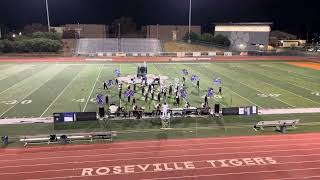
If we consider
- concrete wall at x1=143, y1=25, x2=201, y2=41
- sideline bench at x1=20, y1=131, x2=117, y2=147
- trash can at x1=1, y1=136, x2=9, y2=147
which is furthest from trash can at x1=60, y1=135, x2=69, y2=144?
concrete wall at x1=143, y1=25, x2=201, y2=41

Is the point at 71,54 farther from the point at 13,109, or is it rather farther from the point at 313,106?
the point at 313,106

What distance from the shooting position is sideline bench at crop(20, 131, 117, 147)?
1786 centimetres

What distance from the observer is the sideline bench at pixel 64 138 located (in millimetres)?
17862

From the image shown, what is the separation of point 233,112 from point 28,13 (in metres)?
91.6

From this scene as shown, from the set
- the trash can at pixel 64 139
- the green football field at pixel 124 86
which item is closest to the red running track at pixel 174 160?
the trash can at pixel 64 139

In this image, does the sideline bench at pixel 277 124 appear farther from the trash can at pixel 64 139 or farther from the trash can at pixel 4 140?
the trash can at pixel 4 140

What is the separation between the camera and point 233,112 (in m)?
22.8

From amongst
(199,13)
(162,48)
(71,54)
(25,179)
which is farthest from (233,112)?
(199,13)

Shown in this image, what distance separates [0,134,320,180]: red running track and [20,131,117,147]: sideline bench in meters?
0.70

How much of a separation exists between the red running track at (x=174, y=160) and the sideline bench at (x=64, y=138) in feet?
2.28

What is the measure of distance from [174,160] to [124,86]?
17.4 meters

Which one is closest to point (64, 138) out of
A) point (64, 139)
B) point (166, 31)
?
point (64, 139)

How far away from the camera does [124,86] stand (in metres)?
32.5

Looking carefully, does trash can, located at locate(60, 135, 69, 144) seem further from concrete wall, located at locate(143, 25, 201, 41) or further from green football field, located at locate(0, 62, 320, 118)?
Answer: concrete wall, located at locate(143, 25, 201, 41)
